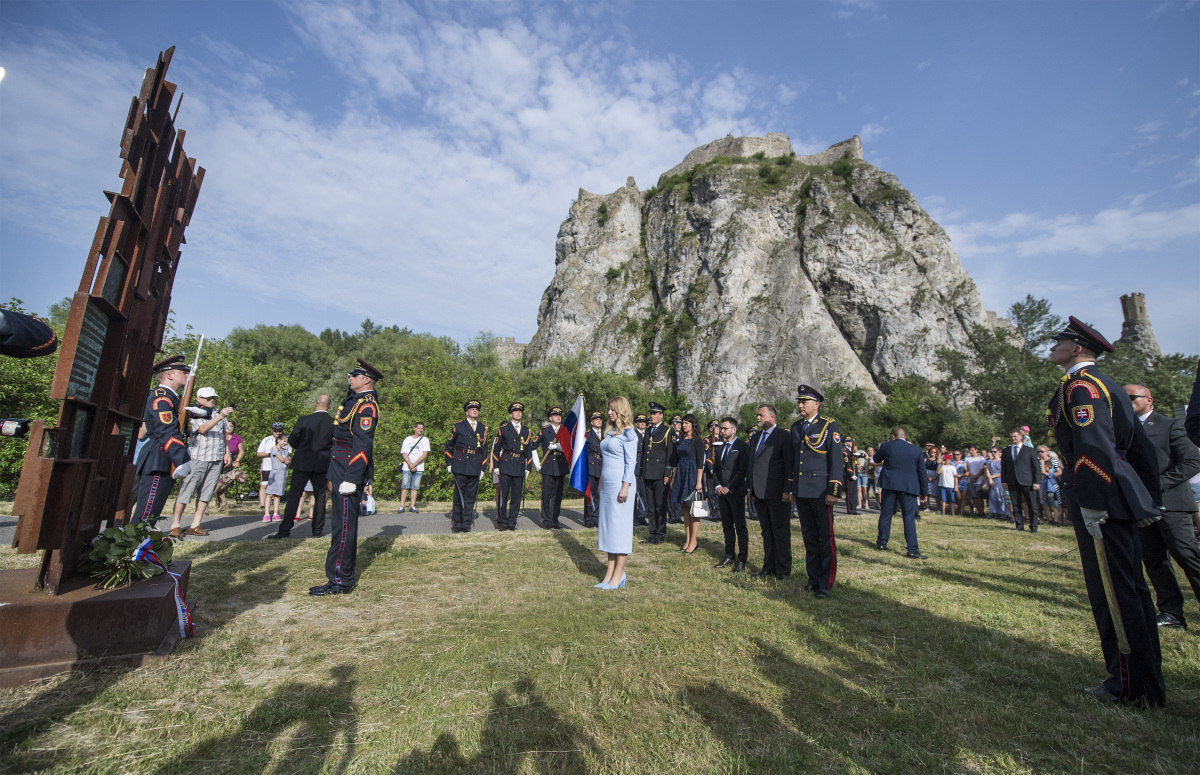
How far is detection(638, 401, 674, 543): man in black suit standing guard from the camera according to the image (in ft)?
32.3

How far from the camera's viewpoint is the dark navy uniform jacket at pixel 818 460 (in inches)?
246

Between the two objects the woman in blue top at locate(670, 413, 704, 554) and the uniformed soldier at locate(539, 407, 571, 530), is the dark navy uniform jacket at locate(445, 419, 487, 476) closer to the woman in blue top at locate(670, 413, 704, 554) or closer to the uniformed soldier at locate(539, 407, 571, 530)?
the uniformed soldier at locate(539, 407, 571, 530)

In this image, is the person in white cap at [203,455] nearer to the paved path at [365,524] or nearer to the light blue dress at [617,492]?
the paved path at [365,524]

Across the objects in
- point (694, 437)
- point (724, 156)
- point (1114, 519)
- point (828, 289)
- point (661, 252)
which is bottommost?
point (1114, 519)

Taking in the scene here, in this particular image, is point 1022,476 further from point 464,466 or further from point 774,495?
point 464,466

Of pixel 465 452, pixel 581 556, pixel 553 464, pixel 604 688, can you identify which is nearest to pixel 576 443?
pixel 581 556

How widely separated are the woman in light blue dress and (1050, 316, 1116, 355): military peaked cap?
12.3ft

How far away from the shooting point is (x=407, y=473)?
13.2 metres

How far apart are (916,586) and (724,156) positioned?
2864 inches

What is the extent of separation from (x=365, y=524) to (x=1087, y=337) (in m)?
10.6

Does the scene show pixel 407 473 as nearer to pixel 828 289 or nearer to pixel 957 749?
pixel 957 749

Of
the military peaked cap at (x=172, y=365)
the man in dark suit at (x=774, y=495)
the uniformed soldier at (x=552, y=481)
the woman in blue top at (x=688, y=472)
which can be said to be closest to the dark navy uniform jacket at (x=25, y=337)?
the military peaked cap at (x=172, y=365)

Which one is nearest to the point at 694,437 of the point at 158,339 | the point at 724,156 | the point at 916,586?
the point at 916,586

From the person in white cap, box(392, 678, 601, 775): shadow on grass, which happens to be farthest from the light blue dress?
the person in white cap
